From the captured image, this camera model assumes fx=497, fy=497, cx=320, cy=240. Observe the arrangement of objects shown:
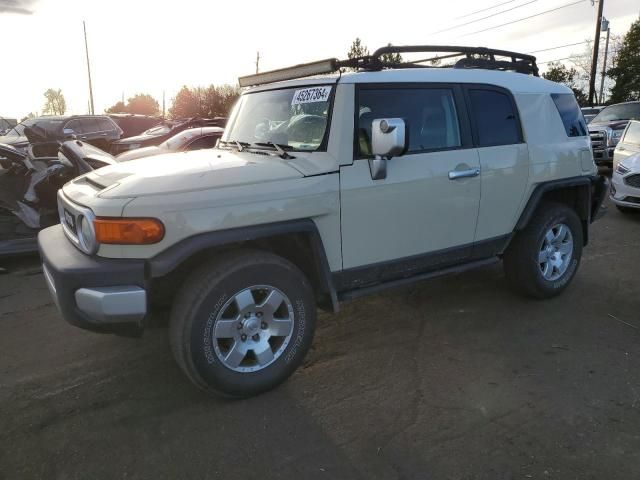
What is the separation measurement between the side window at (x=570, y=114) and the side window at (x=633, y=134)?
4941mm

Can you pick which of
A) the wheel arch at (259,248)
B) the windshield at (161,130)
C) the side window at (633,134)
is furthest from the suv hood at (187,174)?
the windshield at (161,130)

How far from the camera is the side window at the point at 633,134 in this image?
8602 millimetres

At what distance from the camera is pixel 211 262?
2895 millimetres

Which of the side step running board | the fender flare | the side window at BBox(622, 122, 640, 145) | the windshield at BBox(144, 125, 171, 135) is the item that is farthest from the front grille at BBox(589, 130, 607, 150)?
the windshield at BBox(144, 125, 171, 135)

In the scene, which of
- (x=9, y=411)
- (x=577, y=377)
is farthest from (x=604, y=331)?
(x=9, y=411)

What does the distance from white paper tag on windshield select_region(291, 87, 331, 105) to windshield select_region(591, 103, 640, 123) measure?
43.0ft

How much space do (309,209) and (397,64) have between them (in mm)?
1579

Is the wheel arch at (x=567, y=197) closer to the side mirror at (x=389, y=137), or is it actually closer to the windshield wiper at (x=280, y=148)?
the side mirror at (x=389, y=137)

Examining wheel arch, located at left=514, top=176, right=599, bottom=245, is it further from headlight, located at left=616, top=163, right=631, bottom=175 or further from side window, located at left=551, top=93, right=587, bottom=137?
headlight, located at left=616, top=163, right=631, bottom=175

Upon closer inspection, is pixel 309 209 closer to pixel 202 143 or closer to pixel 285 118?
pixel 285 118

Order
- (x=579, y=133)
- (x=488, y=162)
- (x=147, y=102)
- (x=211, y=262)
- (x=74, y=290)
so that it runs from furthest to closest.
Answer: (x=147, y=102) < (x=579, y=133) < (x=488, y=162) < (x=211, y=262) < (x=74, y=290)

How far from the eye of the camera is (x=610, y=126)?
13.1 m

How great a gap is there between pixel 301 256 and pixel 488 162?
1673 millimetres

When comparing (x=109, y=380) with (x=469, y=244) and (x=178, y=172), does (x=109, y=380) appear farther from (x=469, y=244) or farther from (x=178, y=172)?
(x=469, y=244)
